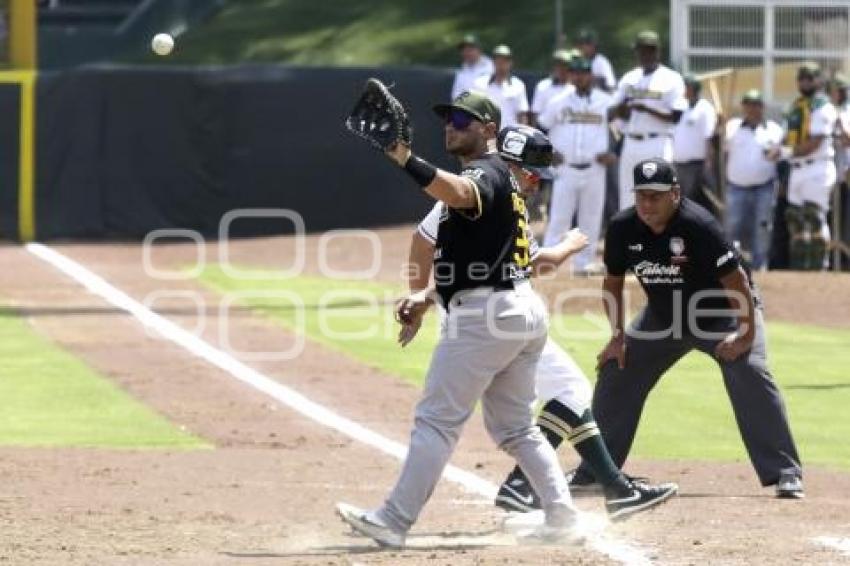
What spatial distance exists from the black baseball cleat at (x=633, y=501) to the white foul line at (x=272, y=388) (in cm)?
36

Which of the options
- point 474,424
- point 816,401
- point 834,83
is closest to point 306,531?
point 474,424

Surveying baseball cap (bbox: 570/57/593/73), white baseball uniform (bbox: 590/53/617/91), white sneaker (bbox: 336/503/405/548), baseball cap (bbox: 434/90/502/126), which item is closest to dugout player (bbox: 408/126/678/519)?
baseball cap (bbox: 434/90/502/126)

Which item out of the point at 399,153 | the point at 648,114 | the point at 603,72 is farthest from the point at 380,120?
the point at 603,72

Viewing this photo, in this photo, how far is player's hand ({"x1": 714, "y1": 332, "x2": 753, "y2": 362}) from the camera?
376 inches

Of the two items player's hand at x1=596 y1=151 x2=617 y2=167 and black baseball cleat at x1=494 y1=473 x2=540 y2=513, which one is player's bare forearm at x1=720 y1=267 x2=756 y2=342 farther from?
player's hand at x1=596 y1=151 x2=617 y2=167

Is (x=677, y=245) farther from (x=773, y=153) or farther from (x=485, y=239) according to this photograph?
(x=773, y=153)

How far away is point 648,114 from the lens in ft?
64.5

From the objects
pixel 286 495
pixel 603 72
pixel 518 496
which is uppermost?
pixel 603 72

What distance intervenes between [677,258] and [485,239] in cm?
167

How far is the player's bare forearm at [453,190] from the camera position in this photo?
758 centimetres

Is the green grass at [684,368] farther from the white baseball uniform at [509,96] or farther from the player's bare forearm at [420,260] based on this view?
the player's bare forearm at [420,260]

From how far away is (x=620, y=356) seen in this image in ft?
31.6

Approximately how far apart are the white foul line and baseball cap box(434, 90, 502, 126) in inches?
71.1

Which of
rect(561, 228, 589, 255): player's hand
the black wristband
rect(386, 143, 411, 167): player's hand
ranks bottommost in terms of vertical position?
rect(561, 228, 589, 255): player's hand
